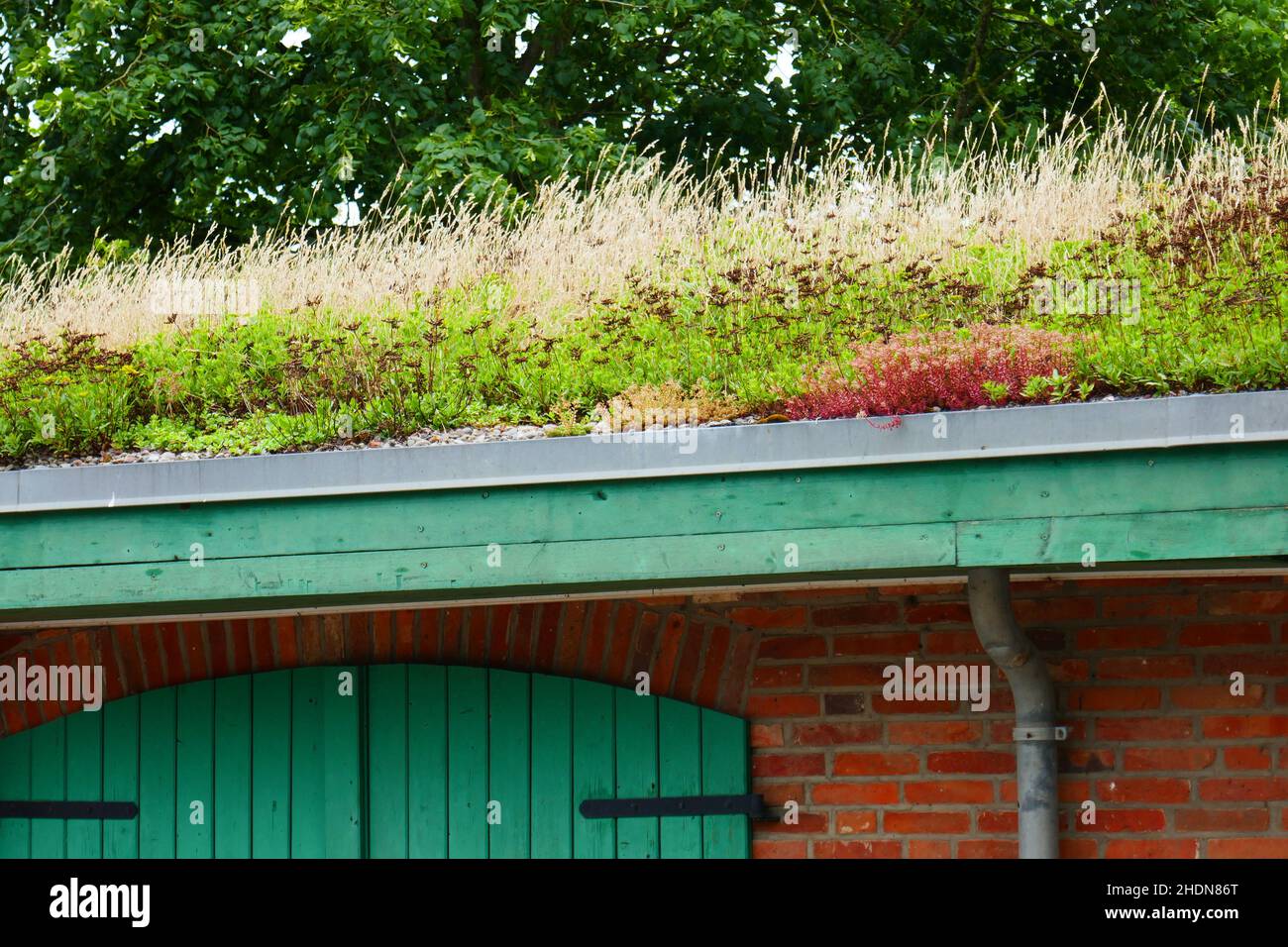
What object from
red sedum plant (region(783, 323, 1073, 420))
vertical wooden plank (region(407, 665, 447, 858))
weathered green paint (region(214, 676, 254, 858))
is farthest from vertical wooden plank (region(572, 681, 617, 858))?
red sedum plant (region(783, 323, 1073, 420))

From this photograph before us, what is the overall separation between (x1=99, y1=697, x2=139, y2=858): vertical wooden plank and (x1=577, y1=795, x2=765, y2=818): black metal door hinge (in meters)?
1.71

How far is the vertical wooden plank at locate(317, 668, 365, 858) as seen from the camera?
488 cm

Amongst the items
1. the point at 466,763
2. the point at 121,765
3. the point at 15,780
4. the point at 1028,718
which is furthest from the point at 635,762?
the point at 15,780

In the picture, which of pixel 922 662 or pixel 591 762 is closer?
pixel 922 662

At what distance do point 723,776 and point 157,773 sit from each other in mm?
2122

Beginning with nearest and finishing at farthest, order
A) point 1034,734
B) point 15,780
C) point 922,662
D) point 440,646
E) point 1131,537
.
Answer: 1. point 1131,537
2. point 1034,734
3. point 922,662
4. point 440,646
5. point 15,780

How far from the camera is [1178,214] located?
6.00 m

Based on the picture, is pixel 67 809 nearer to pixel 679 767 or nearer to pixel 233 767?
pixel 233 767

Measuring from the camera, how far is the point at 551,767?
4.83m

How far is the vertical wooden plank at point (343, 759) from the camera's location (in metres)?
4.88

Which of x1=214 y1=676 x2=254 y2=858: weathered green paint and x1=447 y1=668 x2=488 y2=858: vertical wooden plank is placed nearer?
x1=447 y1=668 x2=488 y2=858: vertical wooden plank

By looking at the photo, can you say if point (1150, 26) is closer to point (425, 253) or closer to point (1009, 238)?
point (1009, 238)

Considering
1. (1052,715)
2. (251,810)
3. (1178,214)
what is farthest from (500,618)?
(1178,214)

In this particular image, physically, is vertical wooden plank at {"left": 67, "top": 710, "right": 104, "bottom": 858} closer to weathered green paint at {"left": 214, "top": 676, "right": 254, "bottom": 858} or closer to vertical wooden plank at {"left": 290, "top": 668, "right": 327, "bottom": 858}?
weathered green paint at {"left": 214, "top": 676, "right": 254, "bottom": 858}
